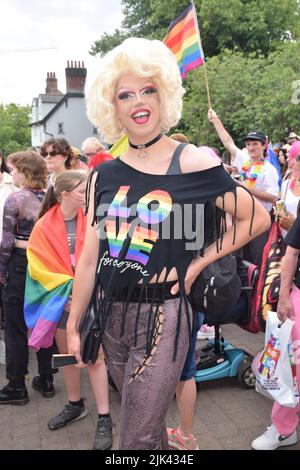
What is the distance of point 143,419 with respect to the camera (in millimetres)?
1812

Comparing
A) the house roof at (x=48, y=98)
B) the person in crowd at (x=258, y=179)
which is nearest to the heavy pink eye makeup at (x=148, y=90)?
the person in crowd at (x=258, y=179)

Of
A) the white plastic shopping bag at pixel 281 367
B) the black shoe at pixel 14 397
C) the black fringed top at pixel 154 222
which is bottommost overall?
the black shoe at pixel 14 397

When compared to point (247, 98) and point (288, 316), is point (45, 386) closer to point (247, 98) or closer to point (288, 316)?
point (288, 316)

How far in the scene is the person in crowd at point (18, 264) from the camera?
3449 mm

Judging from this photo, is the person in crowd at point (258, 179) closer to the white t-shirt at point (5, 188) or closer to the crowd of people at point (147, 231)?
the white t-shirt at point (5, 188)

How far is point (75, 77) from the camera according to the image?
4028 cm

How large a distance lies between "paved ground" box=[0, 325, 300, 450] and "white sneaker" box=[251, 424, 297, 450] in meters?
0.06

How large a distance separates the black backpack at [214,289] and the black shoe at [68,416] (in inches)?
Answer: 66.4

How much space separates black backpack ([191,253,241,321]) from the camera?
1936 millimetres

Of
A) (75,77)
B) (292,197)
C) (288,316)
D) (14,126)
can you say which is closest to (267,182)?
(292,197)

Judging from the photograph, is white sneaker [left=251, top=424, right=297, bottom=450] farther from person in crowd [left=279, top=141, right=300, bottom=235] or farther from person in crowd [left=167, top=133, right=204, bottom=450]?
person in crowd [left=279, top=141, right=300, bottom=235]

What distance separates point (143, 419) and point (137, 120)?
116 cm

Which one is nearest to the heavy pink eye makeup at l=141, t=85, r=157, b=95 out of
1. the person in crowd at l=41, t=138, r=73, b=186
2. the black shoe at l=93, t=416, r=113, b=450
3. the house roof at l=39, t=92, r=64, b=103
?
the black shoe at l=93, t=416, r=113, b=450

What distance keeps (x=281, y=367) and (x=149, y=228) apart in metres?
1.39
